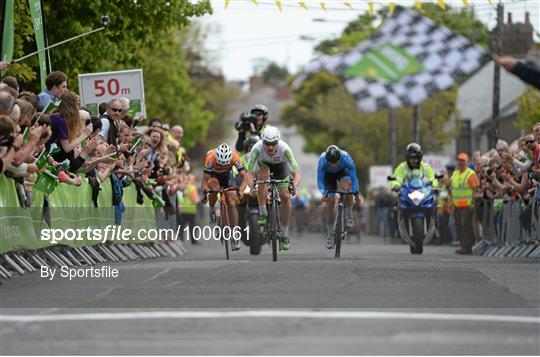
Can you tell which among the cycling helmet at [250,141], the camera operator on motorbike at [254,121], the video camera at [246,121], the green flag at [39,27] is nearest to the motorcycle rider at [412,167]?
the camera operator on motorbike at [254,121]

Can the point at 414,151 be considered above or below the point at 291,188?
above

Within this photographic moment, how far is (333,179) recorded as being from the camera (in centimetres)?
2361

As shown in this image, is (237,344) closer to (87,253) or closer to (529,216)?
(87,253)

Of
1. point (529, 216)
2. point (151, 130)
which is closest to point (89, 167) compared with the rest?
point (151, 130)

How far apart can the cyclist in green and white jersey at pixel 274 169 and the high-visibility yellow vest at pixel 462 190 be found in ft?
29.8

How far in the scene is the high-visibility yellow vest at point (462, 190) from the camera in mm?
30547

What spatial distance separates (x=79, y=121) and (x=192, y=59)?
235 ft

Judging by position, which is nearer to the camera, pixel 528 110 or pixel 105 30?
pixel 105 30

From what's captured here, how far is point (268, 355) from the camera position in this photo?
974 cm

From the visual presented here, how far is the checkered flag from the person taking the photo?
15617 millimetres

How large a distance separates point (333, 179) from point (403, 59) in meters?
6.99

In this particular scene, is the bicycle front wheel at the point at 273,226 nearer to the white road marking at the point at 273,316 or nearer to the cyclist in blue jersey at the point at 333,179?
the cyclist in blue jersey at the point at 333,179

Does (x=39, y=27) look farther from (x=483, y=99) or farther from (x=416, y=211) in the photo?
(x=483, y=99)

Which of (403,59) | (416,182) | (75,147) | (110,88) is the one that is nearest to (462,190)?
(416,182)
